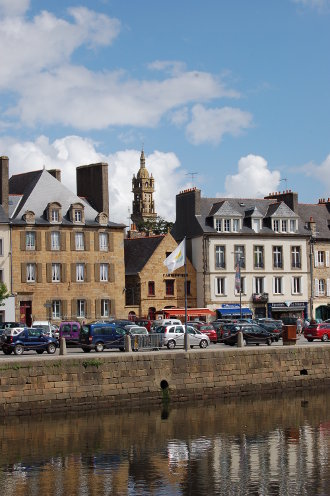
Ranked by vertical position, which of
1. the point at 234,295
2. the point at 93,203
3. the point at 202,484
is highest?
the point at 93,203

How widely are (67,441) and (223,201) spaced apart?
54405 mm

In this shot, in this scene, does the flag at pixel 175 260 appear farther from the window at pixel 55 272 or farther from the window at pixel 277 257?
the window at pixel 277 257

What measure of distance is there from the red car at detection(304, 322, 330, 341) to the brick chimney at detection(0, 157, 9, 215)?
2684 centimetres

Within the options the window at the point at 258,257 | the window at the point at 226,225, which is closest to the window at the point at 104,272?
the window at the point at 226,225

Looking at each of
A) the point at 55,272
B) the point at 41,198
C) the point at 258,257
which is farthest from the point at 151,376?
the point at 258,257

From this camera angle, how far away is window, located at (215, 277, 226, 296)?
282 feet

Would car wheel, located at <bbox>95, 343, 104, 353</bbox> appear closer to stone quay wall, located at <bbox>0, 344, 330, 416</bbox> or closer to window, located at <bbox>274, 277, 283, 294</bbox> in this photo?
stone quay wall, located at <bbox>0, 344, 330, 416</bbox>

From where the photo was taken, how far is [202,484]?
28.8 meters

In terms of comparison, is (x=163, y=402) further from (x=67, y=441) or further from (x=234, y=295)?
(x=234, y=295)

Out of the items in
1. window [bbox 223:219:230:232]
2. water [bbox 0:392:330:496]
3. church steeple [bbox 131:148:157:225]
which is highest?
church steeple [bbox 131:148:157:225]

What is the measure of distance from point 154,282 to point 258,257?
32.5 feet

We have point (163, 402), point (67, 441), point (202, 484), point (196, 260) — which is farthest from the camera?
point (196, 260)

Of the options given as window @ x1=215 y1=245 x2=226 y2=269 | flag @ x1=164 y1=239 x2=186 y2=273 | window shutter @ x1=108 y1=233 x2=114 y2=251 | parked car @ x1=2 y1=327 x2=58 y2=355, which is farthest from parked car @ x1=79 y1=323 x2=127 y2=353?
window @ x1=215 y1=245 x2=226 y2=269

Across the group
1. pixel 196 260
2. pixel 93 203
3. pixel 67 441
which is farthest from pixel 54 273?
pixel 67 441
